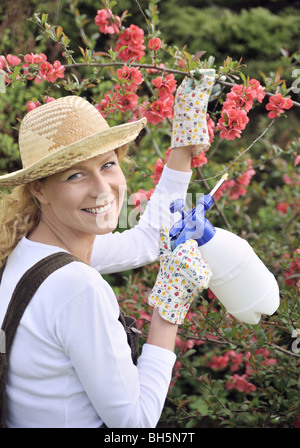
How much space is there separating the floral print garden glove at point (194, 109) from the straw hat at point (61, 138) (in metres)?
0.27

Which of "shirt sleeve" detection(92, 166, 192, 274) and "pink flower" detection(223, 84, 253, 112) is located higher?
"pink flower" detection(223, 84, 253, 112)

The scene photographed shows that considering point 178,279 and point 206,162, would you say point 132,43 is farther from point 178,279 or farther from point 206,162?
point 178,279

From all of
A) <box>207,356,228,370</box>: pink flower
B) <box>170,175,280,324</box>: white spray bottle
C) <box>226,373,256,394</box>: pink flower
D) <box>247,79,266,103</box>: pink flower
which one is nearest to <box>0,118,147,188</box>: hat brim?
<box>170,175,280,324</box>: white spray bottle

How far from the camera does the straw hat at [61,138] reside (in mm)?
1344

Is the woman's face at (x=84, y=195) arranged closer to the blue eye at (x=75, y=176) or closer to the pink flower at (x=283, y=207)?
the blue eye at (x=75, y=176)

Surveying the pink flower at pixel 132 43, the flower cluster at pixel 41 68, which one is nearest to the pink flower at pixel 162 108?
the pink flower at pixel 132 43

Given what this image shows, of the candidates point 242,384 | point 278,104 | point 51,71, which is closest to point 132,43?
→ point 51,71

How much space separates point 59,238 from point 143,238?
486 millimetres

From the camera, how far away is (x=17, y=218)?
1.57 meters

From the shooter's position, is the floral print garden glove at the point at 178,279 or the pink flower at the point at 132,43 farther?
the pink flower at the point at 132,43

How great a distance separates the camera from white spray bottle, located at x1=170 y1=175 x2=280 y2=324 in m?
1.41

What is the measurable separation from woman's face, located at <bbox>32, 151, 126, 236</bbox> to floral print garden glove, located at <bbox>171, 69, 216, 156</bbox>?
1.12 ft

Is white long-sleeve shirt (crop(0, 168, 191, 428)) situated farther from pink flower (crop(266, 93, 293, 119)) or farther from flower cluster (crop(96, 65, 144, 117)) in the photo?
pink flower (crop(266, 93, 293, 119))
